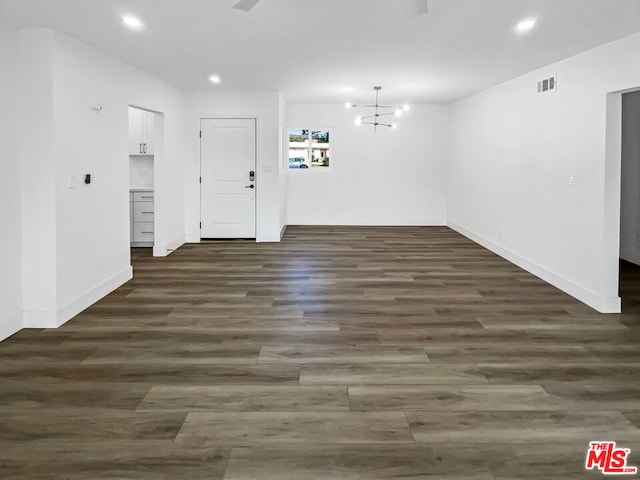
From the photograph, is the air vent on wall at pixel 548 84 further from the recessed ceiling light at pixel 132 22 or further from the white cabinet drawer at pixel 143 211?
the white cabinet drawer at pixel 143 211

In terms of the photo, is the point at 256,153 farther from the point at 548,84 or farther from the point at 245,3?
the point at 245,3

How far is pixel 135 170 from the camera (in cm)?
882

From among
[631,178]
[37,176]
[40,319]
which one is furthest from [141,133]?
[631,178]

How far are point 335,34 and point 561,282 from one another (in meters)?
3.50

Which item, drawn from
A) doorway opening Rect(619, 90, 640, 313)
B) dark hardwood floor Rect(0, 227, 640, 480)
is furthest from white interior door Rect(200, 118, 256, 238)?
doorway opening Rect(619, 90, 640, 313)

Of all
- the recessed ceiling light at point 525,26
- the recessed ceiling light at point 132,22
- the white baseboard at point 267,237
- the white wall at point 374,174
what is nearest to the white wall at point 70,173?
the recessed ceiling light at point 132,22

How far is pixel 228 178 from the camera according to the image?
30.5 ft

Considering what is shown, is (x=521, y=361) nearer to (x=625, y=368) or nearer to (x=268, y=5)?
(x=625, y=368)

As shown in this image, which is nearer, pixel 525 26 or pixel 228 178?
pixel 525 26

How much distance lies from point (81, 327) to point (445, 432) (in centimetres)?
314

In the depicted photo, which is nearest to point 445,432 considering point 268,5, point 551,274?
point 268,5

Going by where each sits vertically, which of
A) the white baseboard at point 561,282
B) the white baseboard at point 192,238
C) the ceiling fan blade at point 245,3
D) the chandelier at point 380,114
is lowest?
the white baseboard at point 561,282

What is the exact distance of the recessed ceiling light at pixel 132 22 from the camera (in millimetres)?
4184
